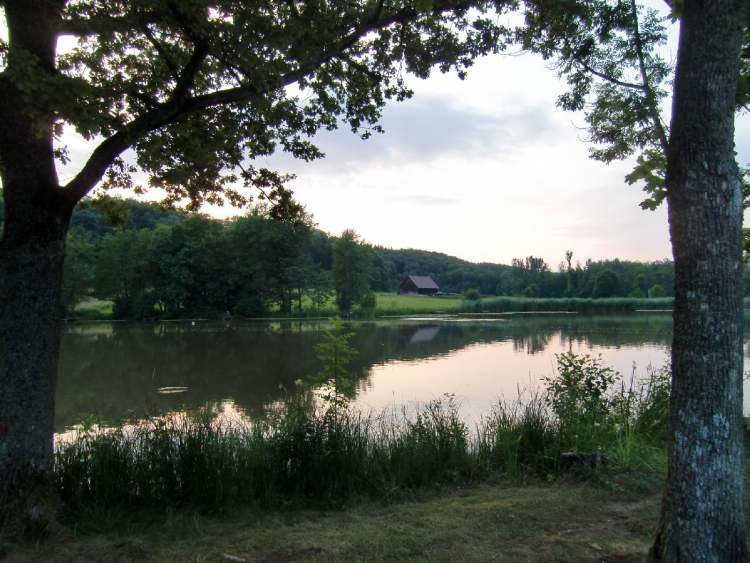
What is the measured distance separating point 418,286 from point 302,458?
9688 centimetres

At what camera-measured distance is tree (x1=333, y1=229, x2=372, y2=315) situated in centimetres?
6300

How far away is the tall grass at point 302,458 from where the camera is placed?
17.0ft

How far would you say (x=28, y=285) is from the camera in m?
4.44

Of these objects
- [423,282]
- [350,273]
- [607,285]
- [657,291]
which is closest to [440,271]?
[423,282]

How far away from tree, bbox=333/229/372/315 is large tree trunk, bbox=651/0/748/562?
5949 cm

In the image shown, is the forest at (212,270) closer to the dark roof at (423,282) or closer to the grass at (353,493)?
the dark roof at (423,282)

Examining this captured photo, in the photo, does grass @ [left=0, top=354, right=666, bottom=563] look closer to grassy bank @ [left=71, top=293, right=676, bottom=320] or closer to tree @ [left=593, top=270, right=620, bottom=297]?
grassy bank @ [left=71, top=293, right=676, bottom=320]

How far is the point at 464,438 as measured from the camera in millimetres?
6461

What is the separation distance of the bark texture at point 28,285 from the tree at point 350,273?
57.7 metres

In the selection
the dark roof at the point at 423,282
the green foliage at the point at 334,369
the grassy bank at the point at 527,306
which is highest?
the dark roof at the point at 423,282

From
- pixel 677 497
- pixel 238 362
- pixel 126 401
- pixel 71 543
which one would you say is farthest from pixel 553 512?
pixel 238 362

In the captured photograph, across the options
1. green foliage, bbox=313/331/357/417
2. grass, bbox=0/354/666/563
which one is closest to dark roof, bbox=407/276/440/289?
green foliage, bbox=313/331/357/417

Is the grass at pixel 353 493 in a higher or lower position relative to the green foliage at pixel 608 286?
lower

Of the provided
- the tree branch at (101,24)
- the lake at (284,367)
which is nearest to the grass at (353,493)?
the lake at (284,367)
